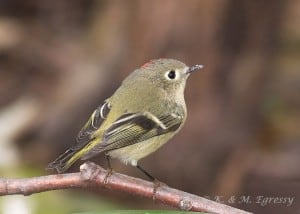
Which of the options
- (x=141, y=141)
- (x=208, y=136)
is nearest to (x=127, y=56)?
(x=208, y=136)

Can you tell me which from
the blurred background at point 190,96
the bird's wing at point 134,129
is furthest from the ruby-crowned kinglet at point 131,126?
the blurred background at point 190,96

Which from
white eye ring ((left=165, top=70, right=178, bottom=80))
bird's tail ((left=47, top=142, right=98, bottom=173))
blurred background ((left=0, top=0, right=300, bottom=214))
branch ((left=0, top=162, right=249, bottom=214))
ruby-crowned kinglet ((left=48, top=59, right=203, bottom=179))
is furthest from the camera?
blurred background ((left=0, top=0, right=300, bottom=214))

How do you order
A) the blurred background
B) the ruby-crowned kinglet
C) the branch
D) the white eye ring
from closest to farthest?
the branch
the ruby-crowned kinglet
the white eye ring
the blurred background

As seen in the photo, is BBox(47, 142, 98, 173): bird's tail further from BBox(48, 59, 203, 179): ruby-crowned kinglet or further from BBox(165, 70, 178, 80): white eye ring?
BBox(165, 70, 178, 80): white eye ring

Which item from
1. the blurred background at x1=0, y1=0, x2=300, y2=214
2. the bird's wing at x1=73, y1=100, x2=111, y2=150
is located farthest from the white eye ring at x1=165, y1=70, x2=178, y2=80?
the blurred background at x1=0, y1=0, x2=300, y2=214

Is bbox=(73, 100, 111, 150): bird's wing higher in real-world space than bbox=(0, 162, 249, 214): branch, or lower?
higher

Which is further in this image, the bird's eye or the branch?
the bird's eye
